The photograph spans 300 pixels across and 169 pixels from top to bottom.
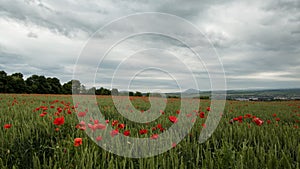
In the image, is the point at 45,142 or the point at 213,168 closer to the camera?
the point at 213,168

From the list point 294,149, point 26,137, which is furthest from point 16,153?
point 294,149

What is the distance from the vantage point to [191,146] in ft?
9.32

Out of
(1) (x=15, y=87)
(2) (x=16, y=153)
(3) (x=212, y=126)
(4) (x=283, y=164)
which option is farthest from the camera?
(1) (x=15, y=87)

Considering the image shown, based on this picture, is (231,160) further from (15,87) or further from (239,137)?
(15,87)

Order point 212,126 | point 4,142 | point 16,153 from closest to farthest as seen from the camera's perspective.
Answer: point 16,153, point 4,142, point 212,126

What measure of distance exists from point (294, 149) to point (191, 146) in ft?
4.67

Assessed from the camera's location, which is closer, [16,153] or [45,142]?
[16,153]

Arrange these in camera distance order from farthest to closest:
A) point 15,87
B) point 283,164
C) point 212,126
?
point 15,87 < point 212,126 < point 283,164

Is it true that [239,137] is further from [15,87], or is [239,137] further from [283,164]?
[15,87]

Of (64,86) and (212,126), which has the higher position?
(64,86)

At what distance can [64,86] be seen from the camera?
49.5m

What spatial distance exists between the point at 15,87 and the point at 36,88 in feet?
12.5

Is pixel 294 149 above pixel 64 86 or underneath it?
underneath

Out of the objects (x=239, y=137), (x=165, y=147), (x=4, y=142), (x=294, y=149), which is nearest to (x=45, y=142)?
(x=4, y=142)
